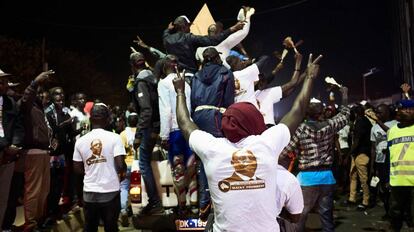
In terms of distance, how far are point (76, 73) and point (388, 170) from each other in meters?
36.3

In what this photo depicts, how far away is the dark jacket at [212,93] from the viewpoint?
19.4 feet

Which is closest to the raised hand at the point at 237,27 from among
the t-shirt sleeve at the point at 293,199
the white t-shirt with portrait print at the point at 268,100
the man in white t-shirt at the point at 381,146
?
the white t-shirt with portrait print at the point at 268,100

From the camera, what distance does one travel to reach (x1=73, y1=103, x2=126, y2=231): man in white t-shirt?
5.76 meters

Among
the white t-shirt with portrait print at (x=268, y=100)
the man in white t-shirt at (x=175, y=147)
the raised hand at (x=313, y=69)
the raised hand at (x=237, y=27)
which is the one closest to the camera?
the raised hand at (x=313, y=69)

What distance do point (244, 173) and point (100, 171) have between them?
311 cm

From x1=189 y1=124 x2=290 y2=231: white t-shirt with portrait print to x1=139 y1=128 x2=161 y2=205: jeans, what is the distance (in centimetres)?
337

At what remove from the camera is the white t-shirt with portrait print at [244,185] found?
3.14 meters

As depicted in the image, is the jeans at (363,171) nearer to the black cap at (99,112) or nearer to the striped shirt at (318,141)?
the striped shirt at (318,141)

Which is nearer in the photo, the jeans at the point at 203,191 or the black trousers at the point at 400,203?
the jeans at the point at 203,191

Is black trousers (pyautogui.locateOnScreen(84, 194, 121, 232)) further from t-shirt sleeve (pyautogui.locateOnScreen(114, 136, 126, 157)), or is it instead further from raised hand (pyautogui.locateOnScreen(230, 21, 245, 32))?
raised hand (pyautogui.locateOnScreen(230, 21, 245, 32))

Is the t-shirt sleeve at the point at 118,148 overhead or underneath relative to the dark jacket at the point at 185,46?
underneath

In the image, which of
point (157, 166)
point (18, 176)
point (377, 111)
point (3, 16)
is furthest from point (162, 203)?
point (3, 16)

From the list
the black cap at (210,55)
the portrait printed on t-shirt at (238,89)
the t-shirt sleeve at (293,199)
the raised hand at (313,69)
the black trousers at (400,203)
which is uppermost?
the black cap at (210,55)

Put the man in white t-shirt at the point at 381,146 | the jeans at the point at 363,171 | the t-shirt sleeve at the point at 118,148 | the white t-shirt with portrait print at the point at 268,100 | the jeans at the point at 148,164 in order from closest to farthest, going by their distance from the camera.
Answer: the t-shirt sleeve at the point at 118,148 → the jeans at the point at 148,164 → the white t-shirt with portrait print at the point at 268,100 → the man in white t-shirt at the point at 381,146 → the jeans at the point at 363,171
